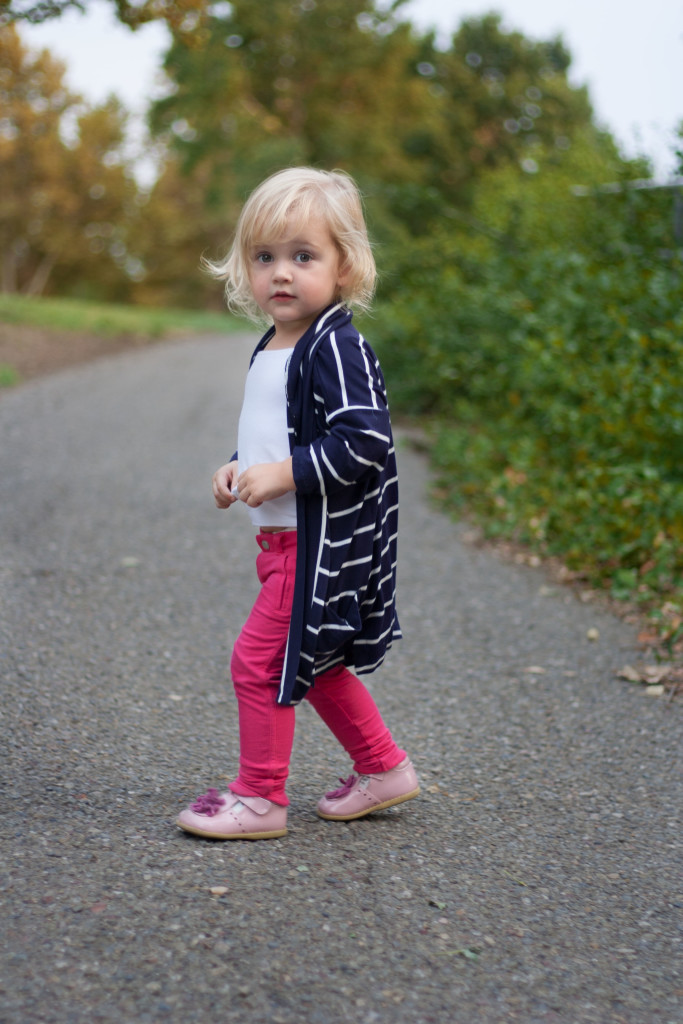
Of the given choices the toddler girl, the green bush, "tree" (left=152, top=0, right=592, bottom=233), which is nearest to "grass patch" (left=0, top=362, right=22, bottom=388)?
the green bush

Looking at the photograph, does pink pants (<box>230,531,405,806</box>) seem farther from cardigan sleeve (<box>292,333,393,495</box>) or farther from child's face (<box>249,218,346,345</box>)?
child's face (<box>249,218,346,345</box>)

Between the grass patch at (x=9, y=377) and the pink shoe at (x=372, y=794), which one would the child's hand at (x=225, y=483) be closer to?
the pink shoe at (x=372, y=794)

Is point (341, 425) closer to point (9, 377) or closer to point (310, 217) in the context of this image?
point (310, 217)

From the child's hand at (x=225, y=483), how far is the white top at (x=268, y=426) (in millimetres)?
55

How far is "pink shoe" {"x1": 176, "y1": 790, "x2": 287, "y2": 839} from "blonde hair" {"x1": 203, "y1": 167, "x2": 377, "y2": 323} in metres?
1.27

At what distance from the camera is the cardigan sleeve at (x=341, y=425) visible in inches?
88.0

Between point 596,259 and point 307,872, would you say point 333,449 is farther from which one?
point 596,259

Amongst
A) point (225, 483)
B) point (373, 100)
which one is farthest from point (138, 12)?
point (373, 100)

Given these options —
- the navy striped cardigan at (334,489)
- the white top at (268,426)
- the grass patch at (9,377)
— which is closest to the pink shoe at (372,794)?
the navy striped cardigan at (334,489)

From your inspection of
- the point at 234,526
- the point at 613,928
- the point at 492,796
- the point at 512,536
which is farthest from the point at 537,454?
the point at 613,928

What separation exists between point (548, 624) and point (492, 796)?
183 cm

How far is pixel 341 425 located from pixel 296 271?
0.40 m

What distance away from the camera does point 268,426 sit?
2.43 metres

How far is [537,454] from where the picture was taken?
269 inches
